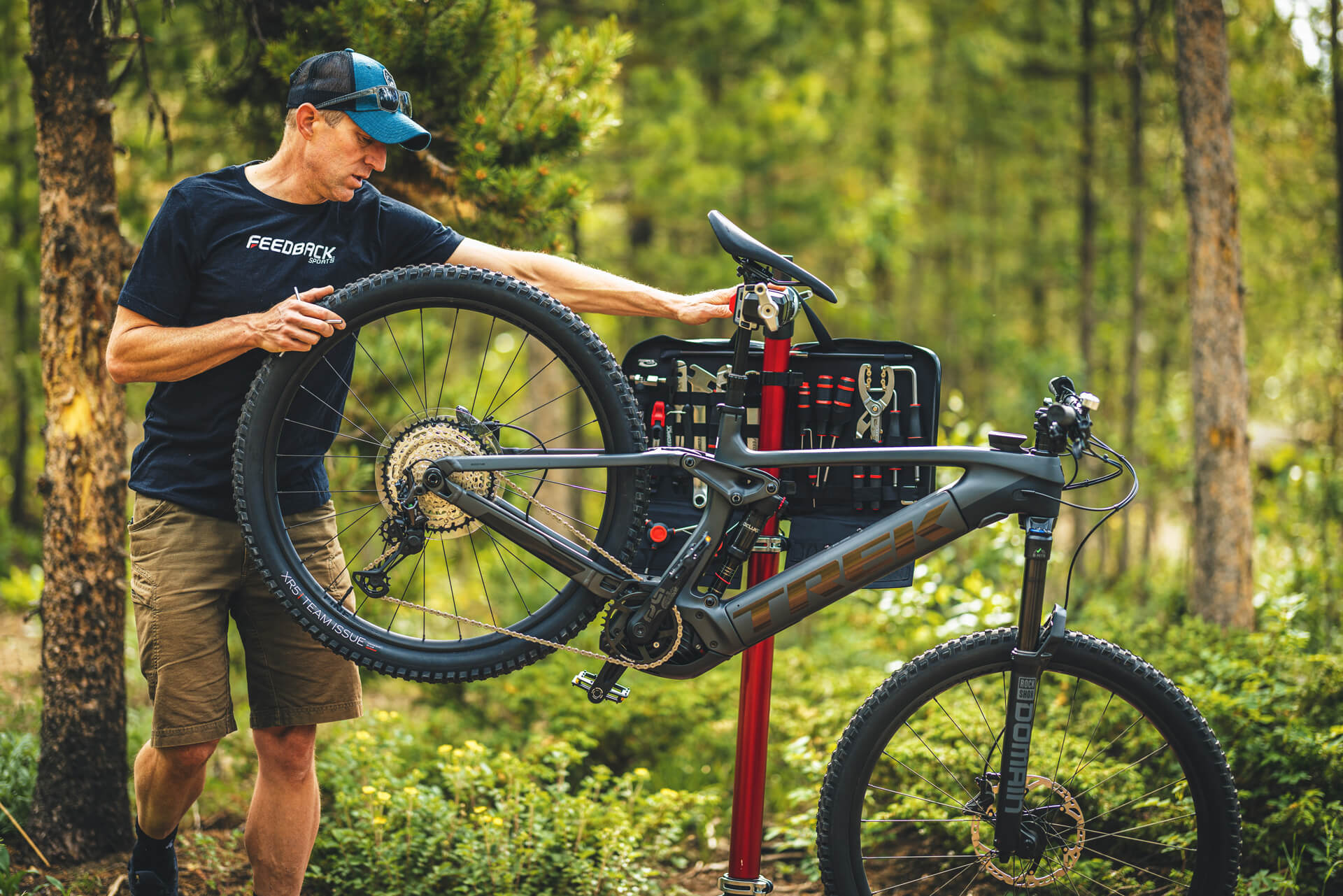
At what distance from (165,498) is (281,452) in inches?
11.1

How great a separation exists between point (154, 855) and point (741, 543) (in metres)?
1.69

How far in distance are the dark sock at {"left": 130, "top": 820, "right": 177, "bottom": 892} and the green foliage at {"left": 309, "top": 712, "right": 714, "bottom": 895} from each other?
0.52 metres

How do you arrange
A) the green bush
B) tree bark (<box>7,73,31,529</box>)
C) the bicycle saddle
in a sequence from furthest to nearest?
tree bark (<box>7,73,31,529</box>), the green bush, the bicycle saddle

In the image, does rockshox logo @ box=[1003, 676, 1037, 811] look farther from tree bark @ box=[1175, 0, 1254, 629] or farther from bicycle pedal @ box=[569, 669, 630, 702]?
tree bark @ box=[1175, 0, 1254, 629]

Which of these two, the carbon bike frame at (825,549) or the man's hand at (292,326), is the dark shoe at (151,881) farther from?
the man's hand at (292,326)

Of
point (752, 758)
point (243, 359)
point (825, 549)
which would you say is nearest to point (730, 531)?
point (825, 549)

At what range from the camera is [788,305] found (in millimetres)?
2236

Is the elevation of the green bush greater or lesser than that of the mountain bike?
lesser

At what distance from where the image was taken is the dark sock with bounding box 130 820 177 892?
245 centimetres

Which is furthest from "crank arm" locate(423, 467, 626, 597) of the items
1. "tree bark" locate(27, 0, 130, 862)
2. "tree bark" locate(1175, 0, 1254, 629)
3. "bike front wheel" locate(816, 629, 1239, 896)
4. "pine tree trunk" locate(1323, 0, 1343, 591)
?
"pine tree trunk" locate(1323, 0, 1343, 591)

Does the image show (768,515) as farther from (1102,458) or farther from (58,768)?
(58,768)

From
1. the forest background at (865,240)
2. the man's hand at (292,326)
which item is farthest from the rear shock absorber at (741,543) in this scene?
the forest background at (865,240)

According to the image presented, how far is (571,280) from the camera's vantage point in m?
2.47

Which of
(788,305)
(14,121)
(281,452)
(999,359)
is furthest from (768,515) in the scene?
(999,359)
